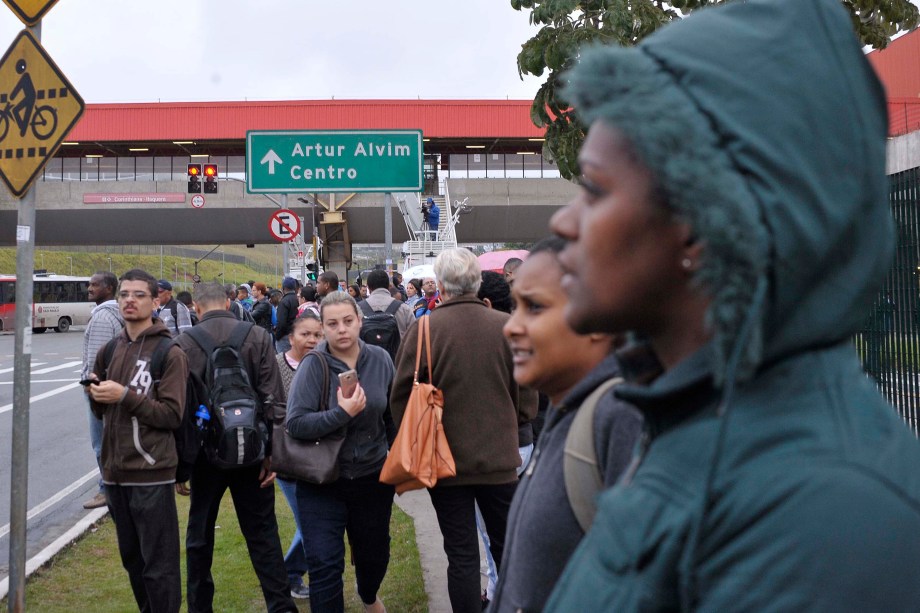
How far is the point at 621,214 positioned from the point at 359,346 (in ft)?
14.3

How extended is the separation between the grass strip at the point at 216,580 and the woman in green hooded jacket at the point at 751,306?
4.96m

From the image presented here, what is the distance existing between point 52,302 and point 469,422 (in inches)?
1638

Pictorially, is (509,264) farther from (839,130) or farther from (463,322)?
(839,130)

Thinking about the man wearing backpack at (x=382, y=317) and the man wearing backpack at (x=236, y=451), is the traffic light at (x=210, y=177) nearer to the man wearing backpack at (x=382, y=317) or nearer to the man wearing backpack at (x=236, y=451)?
the man wearing backpack at (x=382, y=317)

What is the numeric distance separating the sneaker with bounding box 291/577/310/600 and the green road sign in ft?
27.4

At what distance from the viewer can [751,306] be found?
33.4 inches

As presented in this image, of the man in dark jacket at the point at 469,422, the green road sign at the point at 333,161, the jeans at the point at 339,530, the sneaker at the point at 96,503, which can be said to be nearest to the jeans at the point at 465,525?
the man in dark jacket at the point at 469,422

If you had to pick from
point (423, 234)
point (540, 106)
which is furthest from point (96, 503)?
point (423, 234)

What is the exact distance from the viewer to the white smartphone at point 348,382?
4.68 metres

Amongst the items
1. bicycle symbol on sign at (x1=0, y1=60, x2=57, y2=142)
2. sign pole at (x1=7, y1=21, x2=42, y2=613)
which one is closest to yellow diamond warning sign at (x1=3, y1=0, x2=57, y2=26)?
sign pole at (x1=7, y1=21, x2=42, y2=613)

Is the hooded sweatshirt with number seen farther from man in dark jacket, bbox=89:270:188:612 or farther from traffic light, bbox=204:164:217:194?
traffic light, bbox=204:164:217:194

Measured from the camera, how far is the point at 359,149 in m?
13.8

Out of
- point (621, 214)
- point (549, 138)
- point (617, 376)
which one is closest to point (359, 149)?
point (549, 138)

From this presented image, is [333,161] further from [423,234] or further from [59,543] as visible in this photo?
[423,234]
